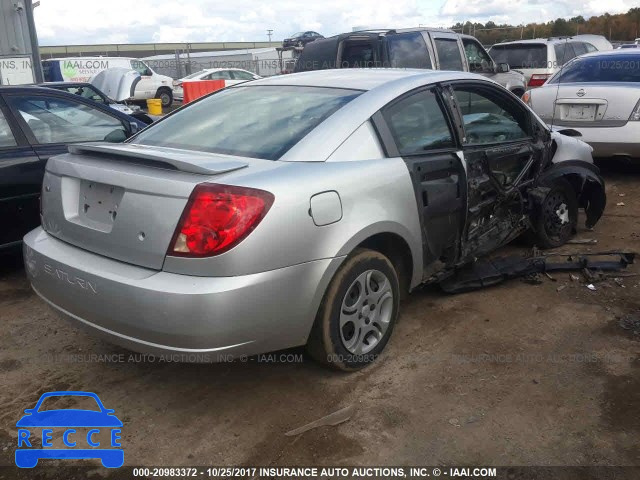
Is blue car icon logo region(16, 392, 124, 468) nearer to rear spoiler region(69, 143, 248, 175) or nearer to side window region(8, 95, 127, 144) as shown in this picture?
rear spoiler region(69, 143, 248, 175)

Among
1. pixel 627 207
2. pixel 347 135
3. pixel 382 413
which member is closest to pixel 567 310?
pixel 382 413

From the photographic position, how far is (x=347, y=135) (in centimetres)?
317

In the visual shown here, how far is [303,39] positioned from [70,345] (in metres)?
32.8

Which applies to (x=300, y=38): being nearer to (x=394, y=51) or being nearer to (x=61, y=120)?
(x=394, y=51)

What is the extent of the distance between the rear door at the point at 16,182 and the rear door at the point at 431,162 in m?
2.88

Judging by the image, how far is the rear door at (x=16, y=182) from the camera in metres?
4.54

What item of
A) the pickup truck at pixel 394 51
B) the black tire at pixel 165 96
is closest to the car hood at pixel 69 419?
the pickup truck at pixel 394 51

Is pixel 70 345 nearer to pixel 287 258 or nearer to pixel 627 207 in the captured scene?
pixel 287 258

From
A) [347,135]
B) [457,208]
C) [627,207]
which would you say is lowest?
[627,207]

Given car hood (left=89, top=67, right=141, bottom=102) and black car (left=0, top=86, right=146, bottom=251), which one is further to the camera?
car hood (left=89, top=67, right=141, bottom=102)

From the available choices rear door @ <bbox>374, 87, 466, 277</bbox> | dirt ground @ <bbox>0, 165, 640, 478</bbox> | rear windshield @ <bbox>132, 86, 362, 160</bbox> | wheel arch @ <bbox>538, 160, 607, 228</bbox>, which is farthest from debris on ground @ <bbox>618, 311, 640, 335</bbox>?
rear windshield @ <bbox>132, 86, 362, 160</bbox>

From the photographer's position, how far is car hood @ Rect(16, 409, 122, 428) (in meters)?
2.95

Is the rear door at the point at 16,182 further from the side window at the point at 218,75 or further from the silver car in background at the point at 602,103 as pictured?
the side window at the point at 218,75

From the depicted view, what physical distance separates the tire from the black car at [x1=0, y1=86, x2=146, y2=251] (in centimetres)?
211
